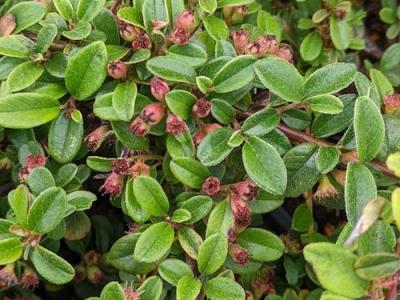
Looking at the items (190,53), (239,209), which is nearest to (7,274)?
(239,209)

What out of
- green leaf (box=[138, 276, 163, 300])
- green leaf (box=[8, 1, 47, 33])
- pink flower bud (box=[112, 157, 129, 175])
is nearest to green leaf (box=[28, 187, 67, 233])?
pink flower bud (box=[112, 157, 129, 175])

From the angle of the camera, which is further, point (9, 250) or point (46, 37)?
point (46, 37)

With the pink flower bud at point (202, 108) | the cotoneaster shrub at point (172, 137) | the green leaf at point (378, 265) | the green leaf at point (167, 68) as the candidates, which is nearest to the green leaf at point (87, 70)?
the cotoneaster shrub at point (172, 137)

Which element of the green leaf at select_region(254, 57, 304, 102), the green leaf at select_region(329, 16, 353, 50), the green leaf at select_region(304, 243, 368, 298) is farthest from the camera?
the green leaf at select_region(329, 16, 353, 50)

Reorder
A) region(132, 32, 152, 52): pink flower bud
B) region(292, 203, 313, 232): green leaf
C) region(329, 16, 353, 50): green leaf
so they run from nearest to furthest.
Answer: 1. region(132, 32, 152, 52): pink flower bud
2. region(292, 203, 313, 232): green leaf
3. region(329, 16, 353, 50): green leaf

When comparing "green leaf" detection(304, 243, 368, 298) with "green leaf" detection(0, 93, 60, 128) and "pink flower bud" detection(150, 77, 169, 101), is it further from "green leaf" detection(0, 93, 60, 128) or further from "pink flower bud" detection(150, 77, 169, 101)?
"green leaf" detection(0, 93, 60, 128)

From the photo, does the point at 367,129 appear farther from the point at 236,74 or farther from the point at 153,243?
the point at 153,243
